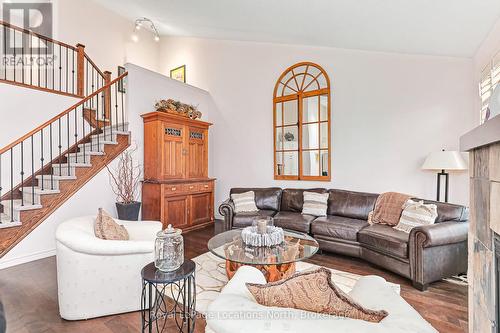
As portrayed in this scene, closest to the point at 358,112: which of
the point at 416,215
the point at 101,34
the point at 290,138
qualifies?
the point at 290,138

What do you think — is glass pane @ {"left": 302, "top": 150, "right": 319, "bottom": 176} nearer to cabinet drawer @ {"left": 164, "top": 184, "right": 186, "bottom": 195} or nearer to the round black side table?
cabinet drawer @ {"left": 164, "top": 184, "right": 186, "bottom": 195}

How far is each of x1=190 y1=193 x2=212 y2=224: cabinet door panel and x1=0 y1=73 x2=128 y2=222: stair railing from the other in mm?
1762

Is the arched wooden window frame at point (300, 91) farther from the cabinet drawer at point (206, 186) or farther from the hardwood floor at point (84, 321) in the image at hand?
the hardwood floor at point (84, 321)

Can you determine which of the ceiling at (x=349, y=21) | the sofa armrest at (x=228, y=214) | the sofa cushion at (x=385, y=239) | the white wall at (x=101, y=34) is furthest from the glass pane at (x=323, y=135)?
the white wall at (x=101, y=34)

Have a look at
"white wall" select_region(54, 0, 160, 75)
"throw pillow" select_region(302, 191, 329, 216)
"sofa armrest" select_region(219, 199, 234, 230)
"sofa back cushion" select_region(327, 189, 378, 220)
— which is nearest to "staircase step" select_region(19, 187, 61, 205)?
"sofa armrest" select_region(219, 199, 234, 230)

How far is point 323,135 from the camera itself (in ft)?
14.7

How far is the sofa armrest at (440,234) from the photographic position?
2494 millimetres

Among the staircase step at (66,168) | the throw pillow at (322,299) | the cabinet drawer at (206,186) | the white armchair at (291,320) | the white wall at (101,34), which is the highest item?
the white wall at (101,34)

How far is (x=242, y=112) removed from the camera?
537 centimetres

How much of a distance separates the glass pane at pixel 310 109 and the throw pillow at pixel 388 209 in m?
1.76

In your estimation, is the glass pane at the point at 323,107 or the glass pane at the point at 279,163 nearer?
the glass pane at the point at 323,107

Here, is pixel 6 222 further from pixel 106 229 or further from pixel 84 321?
pixel 84 321

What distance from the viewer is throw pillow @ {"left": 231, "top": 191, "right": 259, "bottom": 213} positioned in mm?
4191

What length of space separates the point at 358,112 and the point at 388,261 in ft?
7.68
